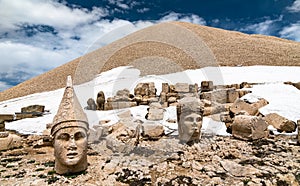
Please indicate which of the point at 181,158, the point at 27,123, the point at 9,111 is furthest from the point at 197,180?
the point at 9,111

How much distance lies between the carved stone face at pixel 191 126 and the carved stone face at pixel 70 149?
3.64m

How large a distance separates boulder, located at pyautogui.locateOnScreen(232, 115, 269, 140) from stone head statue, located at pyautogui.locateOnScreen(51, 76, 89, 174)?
560cm

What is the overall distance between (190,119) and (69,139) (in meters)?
4.10

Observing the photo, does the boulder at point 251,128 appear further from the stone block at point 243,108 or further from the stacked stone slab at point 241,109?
the stone block at point 243,108

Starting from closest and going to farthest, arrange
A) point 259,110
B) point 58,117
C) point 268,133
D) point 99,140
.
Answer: point 58,117 < point 268,133 < point 99,140 < point 259,110

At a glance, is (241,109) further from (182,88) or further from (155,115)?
(182,88)

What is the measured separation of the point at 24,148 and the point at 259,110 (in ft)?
34.7

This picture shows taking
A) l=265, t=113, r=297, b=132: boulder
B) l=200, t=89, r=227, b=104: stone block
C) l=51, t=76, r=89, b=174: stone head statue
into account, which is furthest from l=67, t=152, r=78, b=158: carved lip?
l=200, t=89, r=227, b=104: stone block

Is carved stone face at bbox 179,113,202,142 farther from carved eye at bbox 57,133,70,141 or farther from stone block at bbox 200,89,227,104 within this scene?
stone block at bbox 200,89,227,104

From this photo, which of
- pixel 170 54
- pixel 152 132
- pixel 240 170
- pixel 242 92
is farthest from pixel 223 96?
pixel 170 54

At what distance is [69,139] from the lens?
19.0 feet

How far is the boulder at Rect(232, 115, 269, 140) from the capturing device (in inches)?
325

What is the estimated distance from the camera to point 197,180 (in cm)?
543

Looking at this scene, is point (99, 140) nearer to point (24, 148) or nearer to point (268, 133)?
point (24, 148)
